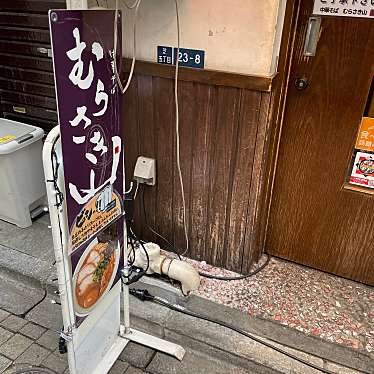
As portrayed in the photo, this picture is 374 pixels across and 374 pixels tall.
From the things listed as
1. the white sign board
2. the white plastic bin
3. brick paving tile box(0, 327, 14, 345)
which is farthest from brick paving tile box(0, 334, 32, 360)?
the white sign board

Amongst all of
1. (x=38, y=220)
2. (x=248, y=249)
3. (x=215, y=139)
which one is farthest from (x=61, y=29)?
(x=38, y=220)

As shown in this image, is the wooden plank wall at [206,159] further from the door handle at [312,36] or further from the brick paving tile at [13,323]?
the brick paving tile at [13,323]

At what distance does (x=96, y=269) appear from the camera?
1903 millimetres

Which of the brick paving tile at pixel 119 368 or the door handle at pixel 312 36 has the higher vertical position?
the door handle at pixel 312 36

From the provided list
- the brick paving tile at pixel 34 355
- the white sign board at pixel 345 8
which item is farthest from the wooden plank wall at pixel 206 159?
the brick paving tile at pixel 34 355

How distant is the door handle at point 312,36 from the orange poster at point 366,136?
0.56m

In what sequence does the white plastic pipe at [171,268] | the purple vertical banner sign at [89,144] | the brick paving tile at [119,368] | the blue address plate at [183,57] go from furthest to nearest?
the white plastic pipe at [171,268]
the blue address plate at [183,57]
the brick paving tile at [119,368]
the purple vertical banner sign at [89,144]

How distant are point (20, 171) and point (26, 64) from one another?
0.94 m

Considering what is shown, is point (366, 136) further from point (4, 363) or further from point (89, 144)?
point (4, 363)

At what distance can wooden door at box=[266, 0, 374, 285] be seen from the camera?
226 centimetres

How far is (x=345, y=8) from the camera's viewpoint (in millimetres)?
2141

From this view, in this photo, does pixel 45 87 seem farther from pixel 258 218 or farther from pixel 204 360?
pixel 204 360

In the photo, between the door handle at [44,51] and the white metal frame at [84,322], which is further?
the door handle at [44,51]

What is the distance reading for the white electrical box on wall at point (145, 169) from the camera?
2.76 metres
